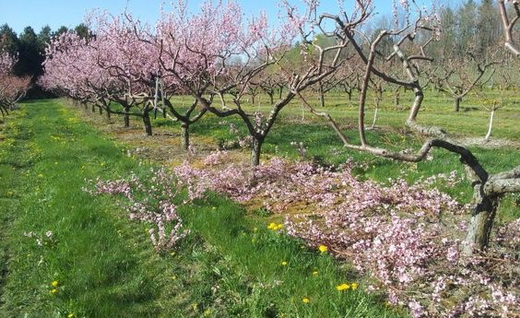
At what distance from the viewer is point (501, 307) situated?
4.65m

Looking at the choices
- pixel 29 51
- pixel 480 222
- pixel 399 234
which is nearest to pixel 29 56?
pixel 29 51

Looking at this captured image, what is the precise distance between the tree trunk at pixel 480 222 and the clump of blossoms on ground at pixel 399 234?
14 cm

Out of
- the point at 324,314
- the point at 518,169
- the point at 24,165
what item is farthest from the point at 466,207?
the point at 24,165

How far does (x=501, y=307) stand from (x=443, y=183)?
5.04m

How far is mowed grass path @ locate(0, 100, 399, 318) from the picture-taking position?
17.2 feet

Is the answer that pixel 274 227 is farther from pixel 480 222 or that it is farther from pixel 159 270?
pixel 480 222

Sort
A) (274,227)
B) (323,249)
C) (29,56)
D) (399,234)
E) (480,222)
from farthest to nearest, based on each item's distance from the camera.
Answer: (29,56) < (274,227) < (323,249) < (399,234) < (480,222)

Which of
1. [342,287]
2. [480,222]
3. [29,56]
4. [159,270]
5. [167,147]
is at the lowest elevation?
[159,270]

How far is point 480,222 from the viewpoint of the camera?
5.53 m

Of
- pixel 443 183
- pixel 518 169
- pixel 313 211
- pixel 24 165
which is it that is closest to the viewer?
pixel 518 169

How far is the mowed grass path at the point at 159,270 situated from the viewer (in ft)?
17.2

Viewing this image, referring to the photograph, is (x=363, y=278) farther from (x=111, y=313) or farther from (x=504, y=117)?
(x=504, y=117)

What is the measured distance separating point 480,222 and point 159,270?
442 centimetres

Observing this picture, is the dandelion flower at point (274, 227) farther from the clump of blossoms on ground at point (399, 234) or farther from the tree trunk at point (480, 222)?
the tree trunk at point (480, 222)
